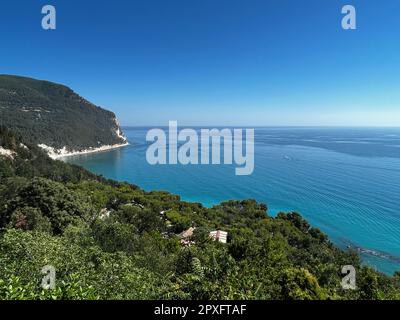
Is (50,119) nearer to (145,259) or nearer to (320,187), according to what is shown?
(320,187)

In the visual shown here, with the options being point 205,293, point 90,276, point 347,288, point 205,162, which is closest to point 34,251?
point 90,276

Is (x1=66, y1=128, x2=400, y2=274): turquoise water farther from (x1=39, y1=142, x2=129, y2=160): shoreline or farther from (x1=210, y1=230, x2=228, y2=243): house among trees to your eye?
(x1=210, y1=230, x2=228, y2=243): house among trees

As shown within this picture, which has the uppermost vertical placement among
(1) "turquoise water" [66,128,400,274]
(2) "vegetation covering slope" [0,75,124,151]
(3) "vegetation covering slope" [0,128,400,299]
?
(2) "vegetation covering slope" [0,75,124,151]

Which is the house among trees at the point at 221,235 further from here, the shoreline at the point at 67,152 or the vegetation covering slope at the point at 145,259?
the shoreline at the point at 67,152

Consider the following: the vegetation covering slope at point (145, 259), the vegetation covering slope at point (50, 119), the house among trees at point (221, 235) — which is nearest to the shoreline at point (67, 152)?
the vegetation covering slope at point (50, 119)

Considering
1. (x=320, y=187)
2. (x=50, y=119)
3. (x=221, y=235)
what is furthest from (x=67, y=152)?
(x=221, y=235)

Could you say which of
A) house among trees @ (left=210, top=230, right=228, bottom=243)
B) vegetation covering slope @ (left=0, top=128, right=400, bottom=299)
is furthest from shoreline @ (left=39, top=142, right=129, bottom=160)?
house among trees @ (left=210, top=230, right=228, bottom=243)

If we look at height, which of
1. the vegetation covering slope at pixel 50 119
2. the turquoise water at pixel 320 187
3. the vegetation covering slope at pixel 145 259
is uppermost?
the vegetation covering slope at pixel 50 119
